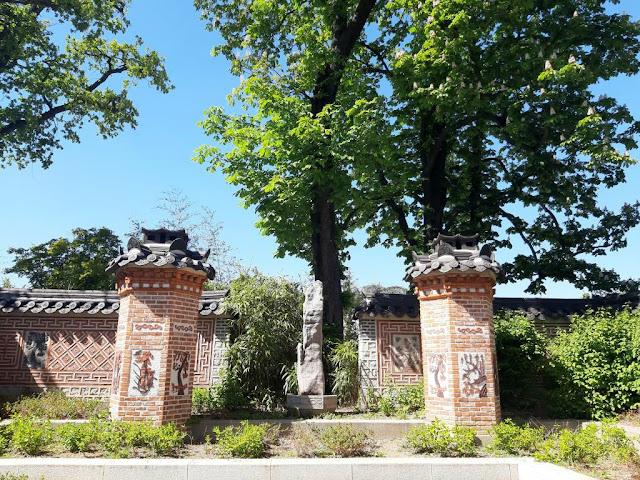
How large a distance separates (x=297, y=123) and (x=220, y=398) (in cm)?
712

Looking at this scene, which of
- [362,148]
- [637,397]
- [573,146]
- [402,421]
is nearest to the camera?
[402,421]

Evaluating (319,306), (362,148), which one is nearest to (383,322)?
(319,306)

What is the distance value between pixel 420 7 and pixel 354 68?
2506 mm

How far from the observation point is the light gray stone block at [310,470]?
6016 millimetres

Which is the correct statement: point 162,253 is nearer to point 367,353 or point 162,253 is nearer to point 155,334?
point 155,334

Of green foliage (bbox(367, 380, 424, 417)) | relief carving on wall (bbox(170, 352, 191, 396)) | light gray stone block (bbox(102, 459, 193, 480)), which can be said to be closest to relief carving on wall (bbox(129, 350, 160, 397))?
relief carving on wall (bbox(170, 352, 191, 396))

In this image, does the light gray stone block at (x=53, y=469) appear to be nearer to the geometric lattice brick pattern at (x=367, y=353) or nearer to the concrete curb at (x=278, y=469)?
the concrete curb at (x=278, y=469)

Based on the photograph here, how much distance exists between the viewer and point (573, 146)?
41.4ft

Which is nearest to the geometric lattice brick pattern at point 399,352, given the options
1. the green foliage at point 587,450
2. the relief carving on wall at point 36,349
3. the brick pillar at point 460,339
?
the brick pillar at point 460,339

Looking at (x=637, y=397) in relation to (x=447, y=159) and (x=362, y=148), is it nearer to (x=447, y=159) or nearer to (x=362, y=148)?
(x=362, y=148)

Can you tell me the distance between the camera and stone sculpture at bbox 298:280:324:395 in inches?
373

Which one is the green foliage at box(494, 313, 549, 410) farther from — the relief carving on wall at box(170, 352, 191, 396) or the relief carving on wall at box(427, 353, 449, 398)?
the relief carving on wall at box(170, 352, 191, 396)

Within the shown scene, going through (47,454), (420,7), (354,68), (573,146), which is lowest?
(47,454)

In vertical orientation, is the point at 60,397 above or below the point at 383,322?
below
